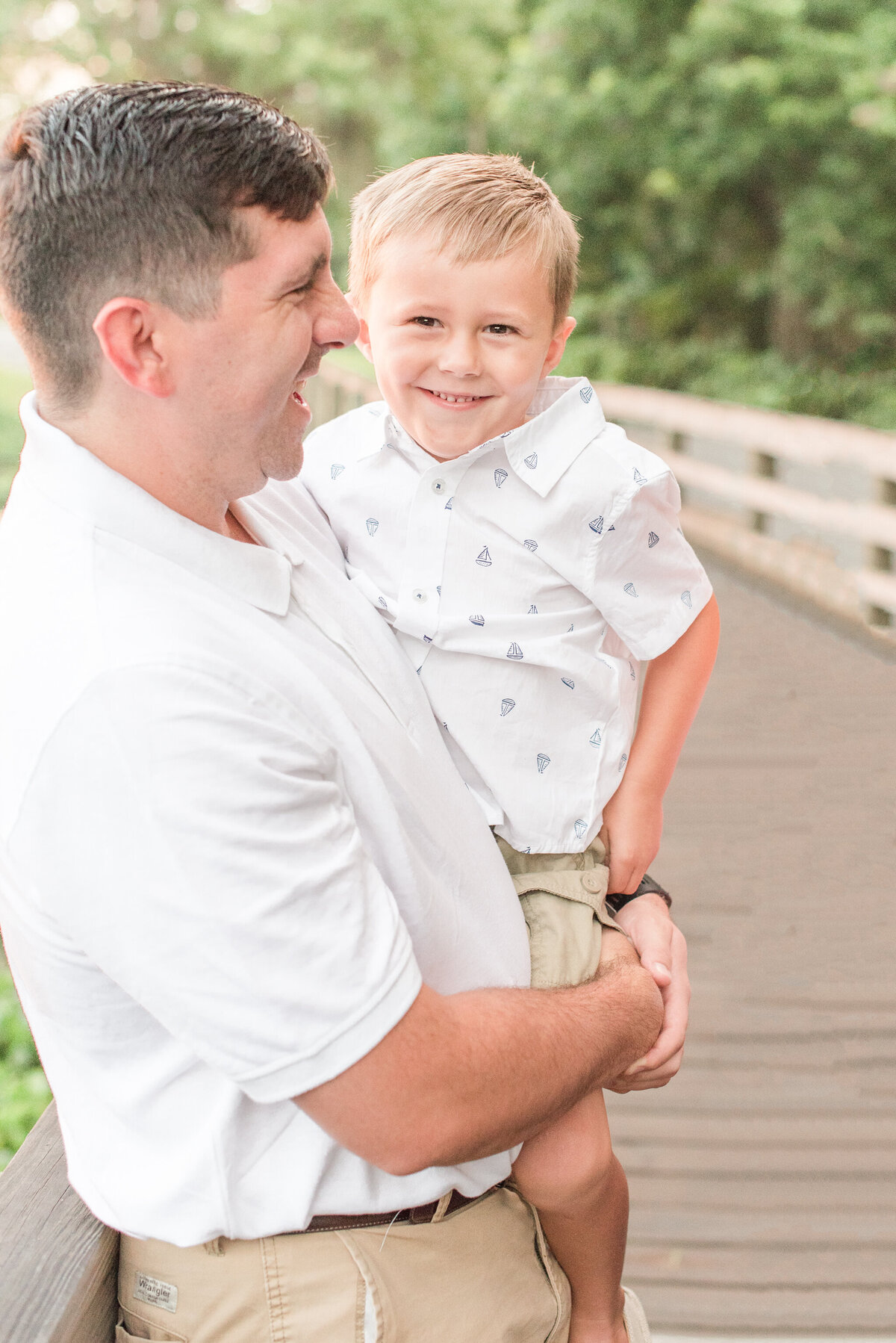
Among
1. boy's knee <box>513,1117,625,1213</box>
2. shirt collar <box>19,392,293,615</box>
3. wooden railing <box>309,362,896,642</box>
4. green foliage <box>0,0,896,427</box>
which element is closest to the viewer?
shirt collar <box>19,392,293,615</box>

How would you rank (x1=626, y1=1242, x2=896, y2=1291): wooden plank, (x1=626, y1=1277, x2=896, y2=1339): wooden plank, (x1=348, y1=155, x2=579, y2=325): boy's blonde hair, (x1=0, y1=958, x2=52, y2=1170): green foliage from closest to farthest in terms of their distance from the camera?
(x1=348, y1=155, x2=579, y2=325): boy's blonde hair, (x1=626, y1=1277, x2=896, y2=1339): wooden plank, (x1=626, y1=1242, x2=896, y2=1291): wooden plank, (x1=0, y1=958, x2=52, y2=1170): green foliage

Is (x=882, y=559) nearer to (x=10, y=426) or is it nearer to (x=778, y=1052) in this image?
(x=778, y=1052)

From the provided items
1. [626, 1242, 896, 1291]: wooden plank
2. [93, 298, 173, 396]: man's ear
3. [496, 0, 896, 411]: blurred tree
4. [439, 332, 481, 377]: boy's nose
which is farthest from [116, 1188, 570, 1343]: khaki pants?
[496, 0, 896, 411]: blurred tree

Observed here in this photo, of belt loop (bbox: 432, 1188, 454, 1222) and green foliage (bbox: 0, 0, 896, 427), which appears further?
green foliage (bbox: 0, 0, 896, 427)

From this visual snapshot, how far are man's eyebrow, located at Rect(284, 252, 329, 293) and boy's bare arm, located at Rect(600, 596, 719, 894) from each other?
789mm

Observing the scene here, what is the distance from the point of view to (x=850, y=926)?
3.88m

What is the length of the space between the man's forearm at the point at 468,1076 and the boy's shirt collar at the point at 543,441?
69 centimetres

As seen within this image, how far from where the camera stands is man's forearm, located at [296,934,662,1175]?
3.58ft

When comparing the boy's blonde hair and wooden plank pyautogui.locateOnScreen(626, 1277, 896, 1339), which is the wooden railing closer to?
wooden plank pyautogui.locateOnScreen(626, 1277, 896, 1339)

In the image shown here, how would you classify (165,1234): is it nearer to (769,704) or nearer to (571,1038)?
(571,1038)

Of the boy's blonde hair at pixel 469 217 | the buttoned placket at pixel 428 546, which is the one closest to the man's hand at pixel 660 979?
the buttoned placket at pixel 428 546

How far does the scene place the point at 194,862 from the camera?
1.02m

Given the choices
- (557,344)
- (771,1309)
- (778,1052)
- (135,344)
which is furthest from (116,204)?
(778,1052)

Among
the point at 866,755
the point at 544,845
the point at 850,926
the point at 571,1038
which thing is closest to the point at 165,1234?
the point at 571,1038
